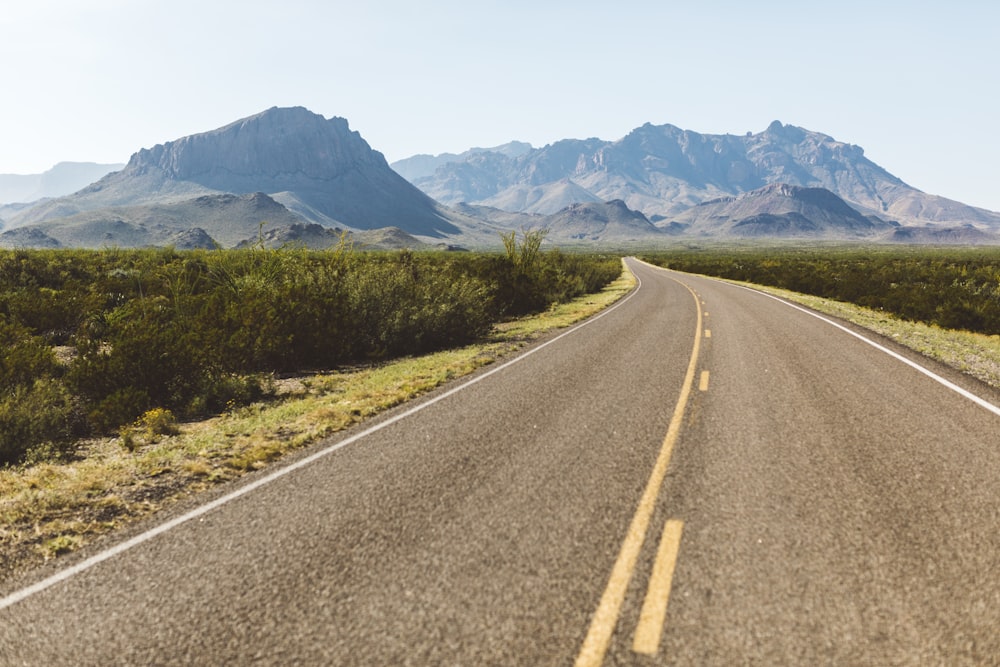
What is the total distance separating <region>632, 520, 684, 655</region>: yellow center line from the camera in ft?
9.91

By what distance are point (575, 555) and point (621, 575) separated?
→ 409 millimetres

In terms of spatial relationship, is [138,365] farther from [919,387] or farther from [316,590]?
[919,387]

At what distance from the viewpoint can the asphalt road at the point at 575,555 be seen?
122 inches

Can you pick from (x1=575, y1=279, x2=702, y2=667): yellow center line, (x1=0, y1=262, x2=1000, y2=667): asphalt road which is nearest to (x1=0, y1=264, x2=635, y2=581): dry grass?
(x1=0, y1=262, x2=1000, y2=667): asphalt road

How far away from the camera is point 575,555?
395cm

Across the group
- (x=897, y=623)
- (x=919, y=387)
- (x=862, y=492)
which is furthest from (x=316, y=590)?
(x=919, y=387)

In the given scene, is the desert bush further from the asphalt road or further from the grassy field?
the asphalt road

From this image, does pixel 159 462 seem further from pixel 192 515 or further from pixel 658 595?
pixel 658 595

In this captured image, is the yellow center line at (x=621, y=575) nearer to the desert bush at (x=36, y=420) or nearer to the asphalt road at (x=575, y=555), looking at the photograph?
the asphalt road at (x=575, y=555)

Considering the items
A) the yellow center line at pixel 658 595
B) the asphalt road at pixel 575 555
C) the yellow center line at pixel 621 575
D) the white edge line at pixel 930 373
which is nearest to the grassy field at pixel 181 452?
the asphalt road at pixel 575 555

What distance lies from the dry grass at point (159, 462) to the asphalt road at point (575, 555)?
532 mm

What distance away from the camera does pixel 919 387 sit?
875 cm

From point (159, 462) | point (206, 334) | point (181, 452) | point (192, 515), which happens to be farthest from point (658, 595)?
point (206, 334)

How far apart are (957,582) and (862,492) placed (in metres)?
1.42
